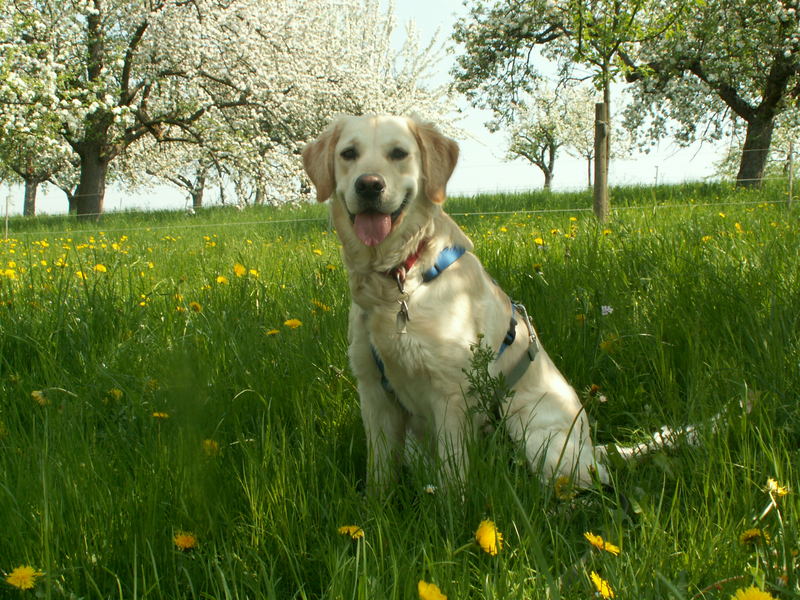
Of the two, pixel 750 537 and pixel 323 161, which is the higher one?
pixel 323 161

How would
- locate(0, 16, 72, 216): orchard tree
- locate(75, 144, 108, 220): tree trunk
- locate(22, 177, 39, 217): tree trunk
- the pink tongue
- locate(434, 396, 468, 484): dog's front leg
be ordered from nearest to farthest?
locate(434, 396, 468, 484): dog's front leg, the pink tongue, locate(0, 16, 72, 216): orchard tree, locate(75, 144, 108, 220): tree trunk, locate(22, 177, 39, 217): tree trunk

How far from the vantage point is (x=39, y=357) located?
9.54 feet

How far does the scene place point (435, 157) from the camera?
2.62 meters

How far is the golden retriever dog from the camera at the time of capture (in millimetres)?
2205

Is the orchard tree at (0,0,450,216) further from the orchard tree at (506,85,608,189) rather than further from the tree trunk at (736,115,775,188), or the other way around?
the orchard tree at (506,85,608,189)

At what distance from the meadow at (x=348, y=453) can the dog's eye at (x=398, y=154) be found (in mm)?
825

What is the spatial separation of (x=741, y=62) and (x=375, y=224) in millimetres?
16298

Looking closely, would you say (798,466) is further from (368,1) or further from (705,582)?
(368,1)

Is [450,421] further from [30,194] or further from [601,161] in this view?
[30,194]

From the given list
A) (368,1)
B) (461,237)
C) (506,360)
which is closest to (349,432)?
(506,360)

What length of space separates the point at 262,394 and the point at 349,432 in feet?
1.16

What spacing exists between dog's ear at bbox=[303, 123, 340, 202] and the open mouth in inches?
11.1

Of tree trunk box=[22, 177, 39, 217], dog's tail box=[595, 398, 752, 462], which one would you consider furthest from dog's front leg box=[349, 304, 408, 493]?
tree trunk box=[22, 177, 39, 217]

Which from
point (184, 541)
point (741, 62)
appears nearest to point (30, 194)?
point (741, 62)
